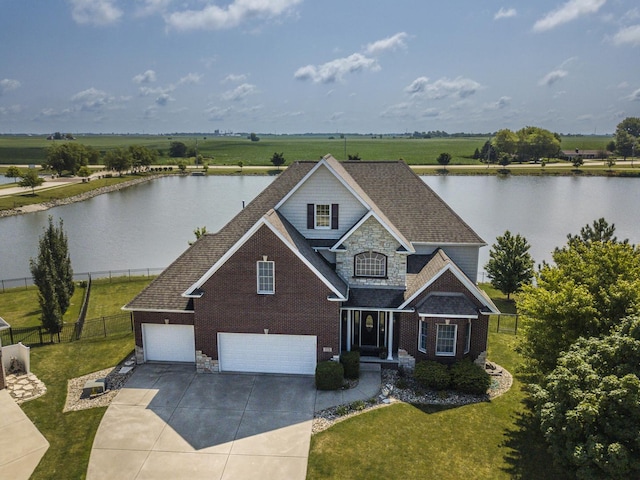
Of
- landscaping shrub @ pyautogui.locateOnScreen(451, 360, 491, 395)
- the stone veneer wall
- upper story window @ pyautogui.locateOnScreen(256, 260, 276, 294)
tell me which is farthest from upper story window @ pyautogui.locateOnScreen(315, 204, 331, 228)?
landscaping shrub @ pyautogui.locateOnScreen(451, 360, 491, 395)

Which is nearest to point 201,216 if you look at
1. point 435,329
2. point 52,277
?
point 52,277

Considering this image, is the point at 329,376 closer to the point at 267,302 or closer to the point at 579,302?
the point at 267,302

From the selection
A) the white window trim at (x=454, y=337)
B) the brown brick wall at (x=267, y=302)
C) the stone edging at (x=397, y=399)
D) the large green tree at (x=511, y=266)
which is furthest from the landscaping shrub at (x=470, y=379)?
the large green tree at (x=511, y=266)

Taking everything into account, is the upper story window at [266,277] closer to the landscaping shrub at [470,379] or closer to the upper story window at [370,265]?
the upper story window at [370,265]

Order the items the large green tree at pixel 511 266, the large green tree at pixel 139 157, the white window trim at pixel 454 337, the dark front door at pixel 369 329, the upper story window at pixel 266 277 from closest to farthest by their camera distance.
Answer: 1. the upper story window at pixel 266 277
2. the white window trim at pixel 454 337
3. the dark front door at pixel 369 329
4. the large green tree at pixel 511 266
5. the large green tree at pixel 139 157

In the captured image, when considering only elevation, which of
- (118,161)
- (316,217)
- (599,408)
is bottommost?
(599,408)

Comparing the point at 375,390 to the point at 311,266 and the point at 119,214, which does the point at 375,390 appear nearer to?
the point at 311,266

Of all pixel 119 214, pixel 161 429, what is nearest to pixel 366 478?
pixel 161 429
